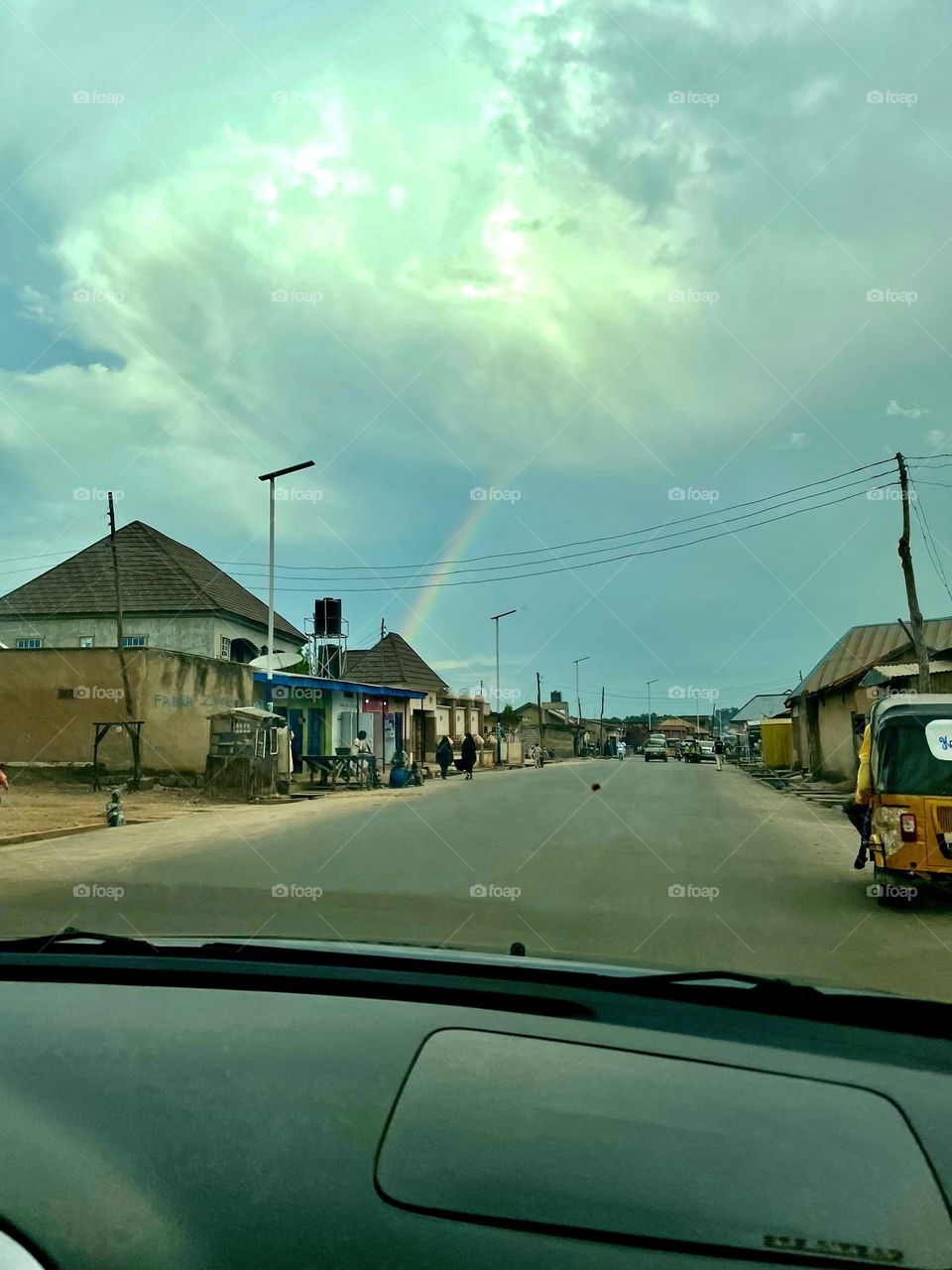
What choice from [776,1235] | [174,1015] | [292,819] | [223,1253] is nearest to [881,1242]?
[776,1235]

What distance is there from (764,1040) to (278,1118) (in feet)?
3.28

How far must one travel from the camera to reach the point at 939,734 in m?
9.82

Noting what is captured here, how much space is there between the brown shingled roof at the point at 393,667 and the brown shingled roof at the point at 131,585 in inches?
571

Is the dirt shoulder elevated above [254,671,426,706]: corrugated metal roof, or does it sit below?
below

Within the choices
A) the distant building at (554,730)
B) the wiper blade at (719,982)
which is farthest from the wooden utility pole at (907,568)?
the distant building at (554,730)

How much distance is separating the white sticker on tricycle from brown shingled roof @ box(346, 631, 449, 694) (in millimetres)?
45922

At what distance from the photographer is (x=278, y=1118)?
65.7 inches
